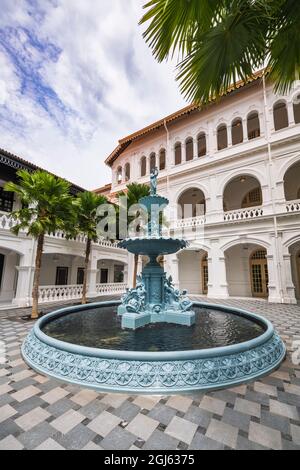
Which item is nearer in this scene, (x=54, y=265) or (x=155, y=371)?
(x=155, y=371)

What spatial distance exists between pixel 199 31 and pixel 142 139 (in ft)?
65.5

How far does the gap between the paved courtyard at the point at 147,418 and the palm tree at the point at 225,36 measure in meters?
4.57

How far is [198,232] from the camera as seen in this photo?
16625mm

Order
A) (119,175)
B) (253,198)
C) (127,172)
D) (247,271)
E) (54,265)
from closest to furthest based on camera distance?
1. (247,271)
2. (54,265)
3. (253,198)
4. (127,172)
5. (119,175)

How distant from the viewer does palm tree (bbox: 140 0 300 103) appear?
8.07ft

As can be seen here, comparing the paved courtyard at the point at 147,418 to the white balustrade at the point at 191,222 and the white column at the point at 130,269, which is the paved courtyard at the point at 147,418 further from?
the white column at the point at 130,269

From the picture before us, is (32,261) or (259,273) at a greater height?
(32,261)

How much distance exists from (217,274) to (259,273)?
373 centimetres

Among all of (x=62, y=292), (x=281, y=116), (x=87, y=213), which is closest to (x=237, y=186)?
(x=281, y=116)

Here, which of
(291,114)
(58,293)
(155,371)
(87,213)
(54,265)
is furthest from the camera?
(54,265)

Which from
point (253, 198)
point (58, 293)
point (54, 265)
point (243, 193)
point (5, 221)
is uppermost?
point (243, 193)

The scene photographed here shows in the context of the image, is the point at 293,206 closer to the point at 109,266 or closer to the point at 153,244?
the point at 153,244

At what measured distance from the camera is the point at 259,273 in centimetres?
1662

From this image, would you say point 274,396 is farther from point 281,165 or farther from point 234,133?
point 234,133
